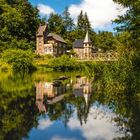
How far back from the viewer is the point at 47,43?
112250mm

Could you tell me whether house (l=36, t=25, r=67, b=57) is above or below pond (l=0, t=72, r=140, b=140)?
above

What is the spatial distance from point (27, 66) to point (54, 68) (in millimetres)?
8423

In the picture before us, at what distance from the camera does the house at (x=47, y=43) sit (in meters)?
110

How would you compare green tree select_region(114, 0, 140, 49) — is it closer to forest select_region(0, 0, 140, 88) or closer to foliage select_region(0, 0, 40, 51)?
forest select_region(0, 0, 140, 88)

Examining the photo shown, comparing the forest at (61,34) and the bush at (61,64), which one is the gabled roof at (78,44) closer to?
the forest at (61,34)

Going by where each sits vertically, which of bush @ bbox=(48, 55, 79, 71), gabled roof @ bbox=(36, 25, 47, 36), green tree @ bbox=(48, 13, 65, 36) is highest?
green tree @ bbox=(48, 13, 65, 36)

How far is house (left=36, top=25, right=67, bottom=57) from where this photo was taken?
109562 mm

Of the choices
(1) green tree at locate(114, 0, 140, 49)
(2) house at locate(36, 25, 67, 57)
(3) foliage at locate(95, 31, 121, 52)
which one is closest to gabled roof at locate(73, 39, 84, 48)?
(2) house at locate(36, 25, 67, 57)

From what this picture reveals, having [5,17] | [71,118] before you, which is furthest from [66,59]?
[71,118]

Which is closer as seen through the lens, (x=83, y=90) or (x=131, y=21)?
(x=131, y=21)

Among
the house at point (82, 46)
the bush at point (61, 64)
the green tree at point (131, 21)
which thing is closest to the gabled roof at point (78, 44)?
the house at point (82, 46)

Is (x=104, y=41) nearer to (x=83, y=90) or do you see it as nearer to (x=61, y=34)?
(x=61, y=34)

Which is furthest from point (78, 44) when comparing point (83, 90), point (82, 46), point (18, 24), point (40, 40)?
point (83, 90)

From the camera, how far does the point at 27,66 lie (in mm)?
73688
